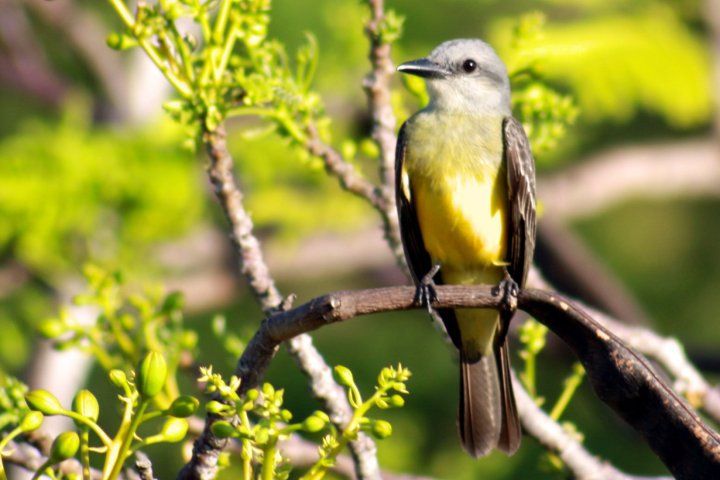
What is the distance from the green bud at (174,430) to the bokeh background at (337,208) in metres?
2.44

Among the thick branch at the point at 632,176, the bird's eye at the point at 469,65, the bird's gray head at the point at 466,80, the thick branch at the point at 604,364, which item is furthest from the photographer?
the thick branch at the point at 632,176

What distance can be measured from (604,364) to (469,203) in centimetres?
159

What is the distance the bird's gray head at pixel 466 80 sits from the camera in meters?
4.17

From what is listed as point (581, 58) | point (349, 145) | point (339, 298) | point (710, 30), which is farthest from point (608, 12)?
point (339, 298)

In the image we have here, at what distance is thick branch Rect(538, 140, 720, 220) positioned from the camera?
24.2ft

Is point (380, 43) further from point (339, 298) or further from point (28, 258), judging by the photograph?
point (28, 258)

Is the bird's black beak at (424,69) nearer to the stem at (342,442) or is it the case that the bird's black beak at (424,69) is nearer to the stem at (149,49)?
the stem at (149,49)

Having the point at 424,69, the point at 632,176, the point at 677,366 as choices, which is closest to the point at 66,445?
the point at 677,366

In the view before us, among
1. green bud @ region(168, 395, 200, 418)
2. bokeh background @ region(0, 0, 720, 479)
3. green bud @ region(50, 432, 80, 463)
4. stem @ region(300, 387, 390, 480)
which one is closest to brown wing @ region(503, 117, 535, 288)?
bokeh background @ region(0, 0, 720, 479)

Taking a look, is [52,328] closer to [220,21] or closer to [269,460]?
[220,21]

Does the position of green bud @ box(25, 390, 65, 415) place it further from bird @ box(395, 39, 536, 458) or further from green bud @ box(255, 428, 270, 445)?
bird @ box(395, 39, 536, 458)

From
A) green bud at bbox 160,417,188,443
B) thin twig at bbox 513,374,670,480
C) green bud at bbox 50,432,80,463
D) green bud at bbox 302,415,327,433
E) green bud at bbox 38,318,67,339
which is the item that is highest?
green bud at bbox 50,432,80,463

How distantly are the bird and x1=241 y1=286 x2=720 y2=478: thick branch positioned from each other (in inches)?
44.8

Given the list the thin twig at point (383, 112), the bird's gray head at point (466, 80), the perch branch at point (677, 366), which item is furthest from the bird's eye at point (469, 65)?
the perch branch at point (677, 366)
